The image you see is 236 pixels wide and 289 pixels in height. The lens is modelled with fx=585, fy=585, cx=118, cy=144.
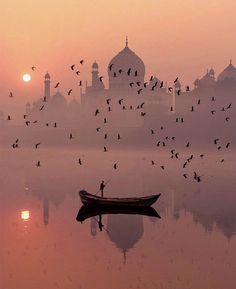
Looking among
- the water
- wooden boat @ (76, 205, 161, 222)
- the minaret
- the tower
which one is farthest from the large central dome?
wooden boat @ (76, 205, 161, 222)

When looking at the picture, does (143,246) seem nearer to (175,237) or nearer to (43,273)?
(175,237)

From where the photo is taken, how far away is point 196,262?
66.4ft

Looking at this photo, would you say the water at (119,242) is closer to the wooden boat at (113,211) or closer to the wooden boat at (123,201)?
the wooden boat at (113,211)

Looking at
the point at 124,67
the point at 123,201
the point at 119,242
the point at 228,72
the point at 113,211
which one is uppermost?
the point at 124,67

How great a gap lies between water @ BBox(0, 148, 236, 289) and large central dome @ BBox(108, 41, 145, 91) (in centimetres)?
5312

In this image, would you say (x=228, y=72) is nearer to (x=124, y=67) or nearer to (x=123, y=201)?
(x=124, y=67)

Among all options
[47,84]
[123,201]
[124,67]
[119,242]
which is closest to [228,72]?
→ [124,67]

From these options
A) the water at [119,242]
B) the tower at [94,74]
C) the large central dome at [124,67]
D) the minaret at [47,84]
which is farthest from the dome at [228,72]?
the water at [119,242]

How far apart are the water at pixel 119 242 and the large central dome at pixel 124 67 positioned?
53.1m

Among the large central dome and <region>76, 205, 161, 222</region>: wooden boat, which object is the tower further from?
<region>76, 205, 161, 222</region>: wooden boat

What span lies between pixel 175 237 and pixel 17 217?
30.6 feet

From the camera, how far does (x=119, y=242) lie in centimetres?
2364

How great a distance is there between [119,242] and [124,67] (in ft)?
245

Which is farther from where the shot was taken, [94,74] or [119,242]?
[94,74]
